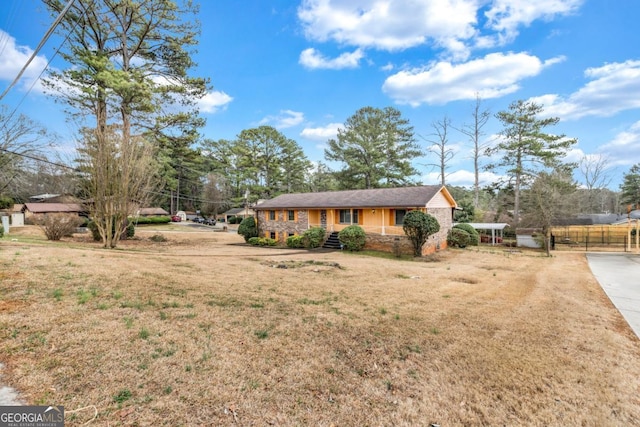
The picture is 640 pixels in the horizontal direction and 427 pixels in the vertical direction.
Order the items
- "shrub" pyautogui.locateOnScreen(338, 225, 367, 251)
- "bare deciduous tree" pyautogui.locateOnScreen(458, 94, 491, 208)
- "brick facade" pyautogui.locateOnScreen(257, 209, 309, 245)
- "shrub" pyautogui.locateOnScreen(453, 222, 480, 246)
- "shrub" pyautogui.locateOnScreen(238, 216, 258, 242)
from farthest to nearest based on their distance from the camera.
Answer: "bare deciduous tree" pyautogui.locateOnScreen(458, 94, 491, 208) < "shrub" pyautogui.locateOnScreen(238, 216, 258, 242) < "brick facade" pyautogui.locateOnScreen(257, 209, 309, 245) < "shrub" pyautogui.locateOnScreen(453, 222, 480, 246) < "shrub" pyautogui.locateOnScreen(338, 225, 367, 251)

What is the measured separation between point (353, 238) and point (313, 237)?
2.99 m

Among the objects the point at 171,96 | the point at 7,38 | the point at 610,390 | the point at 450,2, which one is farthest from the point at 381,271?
the point at 171,96

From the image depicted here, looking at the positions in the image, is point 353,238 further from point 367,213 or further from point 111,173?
point 111,173

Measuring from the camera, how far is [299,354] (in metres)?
3.82

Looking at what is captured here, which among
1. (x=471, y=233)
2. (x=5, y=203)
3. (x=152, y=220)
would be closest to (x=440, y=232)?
(x=471, y=233)

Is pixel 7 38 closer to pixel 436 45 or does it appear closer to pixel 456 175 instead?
pixel 436 45

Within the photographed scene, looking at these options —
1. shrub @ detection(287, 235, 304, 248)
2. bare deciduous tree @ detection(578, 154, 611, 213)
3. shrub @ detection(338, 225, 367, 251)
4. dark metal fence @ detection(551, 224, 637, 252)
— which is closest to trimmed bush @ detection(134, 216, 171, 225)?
shrub @ detection(287, 235, 304, 248)

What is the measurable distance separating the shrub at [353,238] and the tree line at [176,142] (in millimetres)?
11241

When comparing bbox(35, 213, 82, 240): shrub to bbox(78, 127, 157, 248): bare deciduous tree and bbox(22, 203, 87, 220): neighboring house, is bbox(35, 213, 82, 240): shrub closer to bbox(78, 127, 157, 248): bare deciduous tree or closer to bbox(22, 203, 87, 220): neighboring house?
bbox(78, 127, 157, 248): bare deciduous tree

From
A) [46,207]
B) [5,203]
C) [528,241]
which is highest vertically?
[5,203]

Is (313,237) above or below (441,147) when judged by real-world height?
below

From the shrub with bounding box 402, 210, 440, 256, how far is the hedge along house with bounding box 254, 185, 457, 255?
69cm

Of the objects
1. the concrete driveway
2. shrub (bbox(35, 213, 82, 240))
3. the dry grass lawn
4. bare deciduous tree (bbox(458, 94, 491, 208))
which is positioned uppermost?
bare deciduous tree (bbox(458, 94, 491, 208))

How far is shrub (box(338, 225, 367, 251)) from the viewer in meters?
17.2
